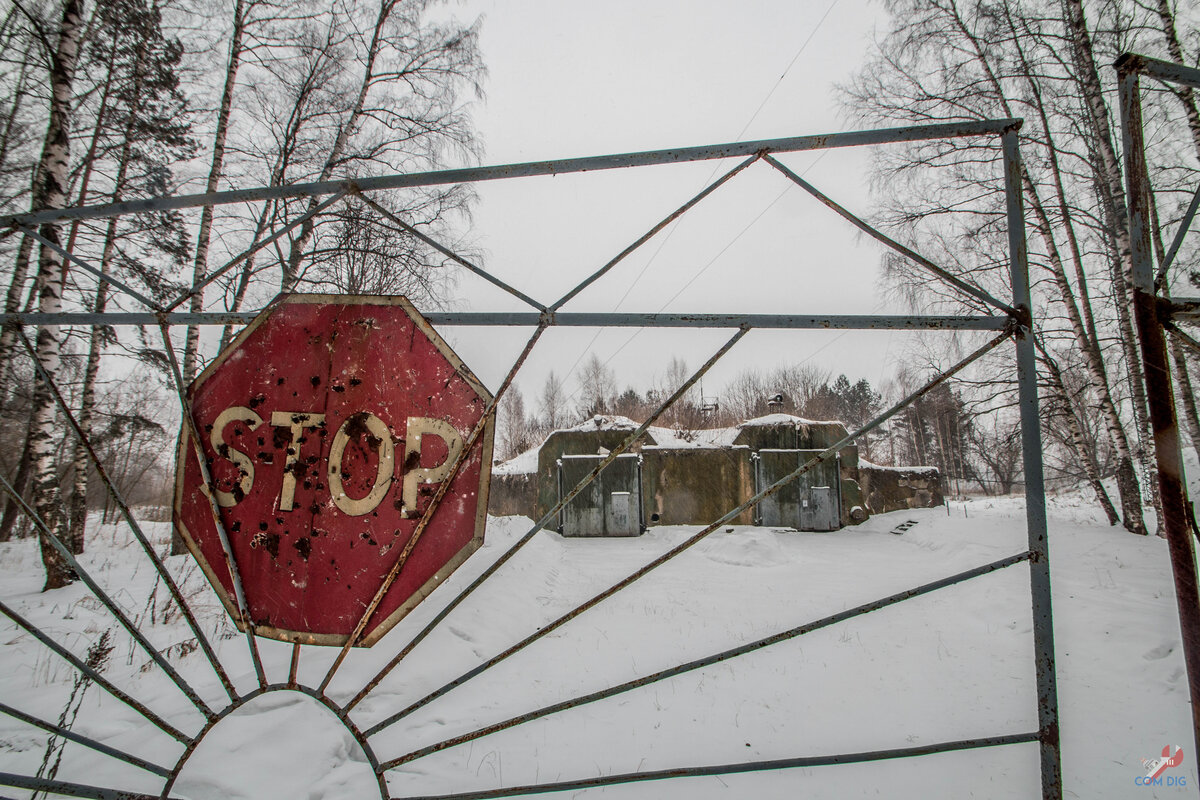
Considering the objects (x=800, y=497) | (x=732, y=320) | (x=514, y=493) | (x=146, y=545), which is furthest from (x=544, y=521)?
(x=514, y=493)

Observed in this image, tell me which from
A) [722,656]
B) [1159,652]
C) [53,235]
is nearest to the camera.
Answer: [722,656]

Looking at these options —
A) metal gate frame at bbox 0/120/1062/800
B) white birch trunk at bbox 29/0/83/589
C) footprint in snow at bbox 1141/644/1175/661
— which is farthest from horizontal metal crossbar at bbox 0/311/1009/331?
white birch trunk at bbox 29/0/83/589

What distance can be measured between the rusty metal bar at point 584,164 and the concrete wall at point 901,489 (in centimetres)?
1425

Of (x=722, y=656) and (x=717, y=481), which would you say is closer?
(x=722, y=656)

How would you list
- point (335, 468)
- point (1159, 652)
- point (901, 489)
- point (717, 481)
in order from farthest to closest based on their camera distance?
1. point (901, 489)
2. point (717, 481)
3. point (1159, 652)
4. point (335, 468)

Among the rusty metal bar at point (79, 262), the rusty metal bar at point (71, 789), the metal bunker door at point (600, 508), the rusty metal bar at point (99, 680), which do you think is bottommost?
the metal bunker door at point (600, 508)

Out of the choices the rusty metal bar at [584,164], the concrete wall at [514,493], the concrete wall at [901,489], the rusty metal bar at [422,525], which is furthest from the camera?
the concrete wall at [514,493]

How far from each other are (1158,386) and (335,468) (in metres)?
2.58

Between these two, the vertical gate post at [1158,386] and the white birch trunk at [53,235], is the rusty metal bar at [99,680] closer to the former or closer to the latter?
the vertical gate post at [1158,386]

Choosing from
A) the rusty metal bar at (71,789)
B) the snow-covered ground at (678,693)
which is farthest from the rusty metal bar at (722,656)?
the snow-covered ground at (678,693)

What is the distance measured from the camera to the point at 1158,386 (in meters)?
1.49

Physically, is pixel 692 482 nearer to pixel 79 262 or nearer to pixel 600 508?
pixel 600 508

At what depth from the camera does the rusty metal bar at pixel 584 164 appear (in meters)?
1.51

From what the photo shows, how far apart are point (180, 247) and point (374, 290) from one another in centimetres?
316
